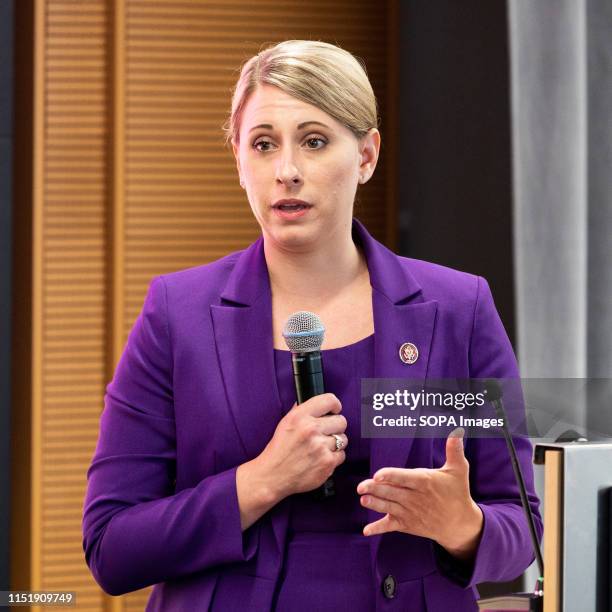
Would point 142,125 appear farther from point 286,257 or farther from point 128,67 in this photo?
point 286,257

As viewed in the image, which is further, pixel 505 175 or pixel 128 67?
pixel 128 67

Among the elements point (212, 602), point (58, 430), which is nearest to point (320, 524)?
point (212, 602)

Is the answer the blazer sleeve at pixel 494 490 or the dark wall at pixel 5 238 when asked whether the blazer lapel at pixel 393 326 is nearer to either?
the blazer sleeve at pixel 494 490

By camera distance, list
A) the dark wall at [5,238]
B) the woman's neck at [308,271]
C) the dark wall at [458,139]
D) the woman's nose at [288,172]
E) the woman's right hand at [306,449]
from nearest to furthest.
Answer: the woman's right hand at [306,449] < the woman's nose at [288,172] < the woman's neck at [308,271] < the dark wall at [458,139] < the dark wall at [5,238]

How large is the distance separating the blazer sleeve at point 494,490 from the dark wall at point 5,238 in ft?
6.25

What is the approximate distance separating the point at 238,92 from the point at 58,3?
189 cm

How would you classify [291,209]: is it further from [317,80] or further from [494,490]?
[494,490]

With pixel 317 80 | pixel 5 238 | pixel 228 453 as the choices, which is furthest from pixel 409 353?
pixel 5 238

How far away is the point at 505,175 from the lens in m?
2.95

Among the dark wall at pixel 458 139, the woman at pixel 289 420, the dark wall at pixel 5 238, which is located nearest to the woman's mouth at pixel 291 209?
the woman at pixel 289 420

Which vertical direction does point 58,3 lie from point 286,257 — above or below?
above

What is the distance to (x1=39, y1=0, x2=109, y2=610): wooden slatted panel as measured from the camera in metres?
3.36

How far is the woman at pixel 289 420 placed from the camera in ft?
5.10

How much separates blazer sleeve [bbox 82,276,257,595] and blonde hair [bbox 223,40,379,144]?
1.29ft
